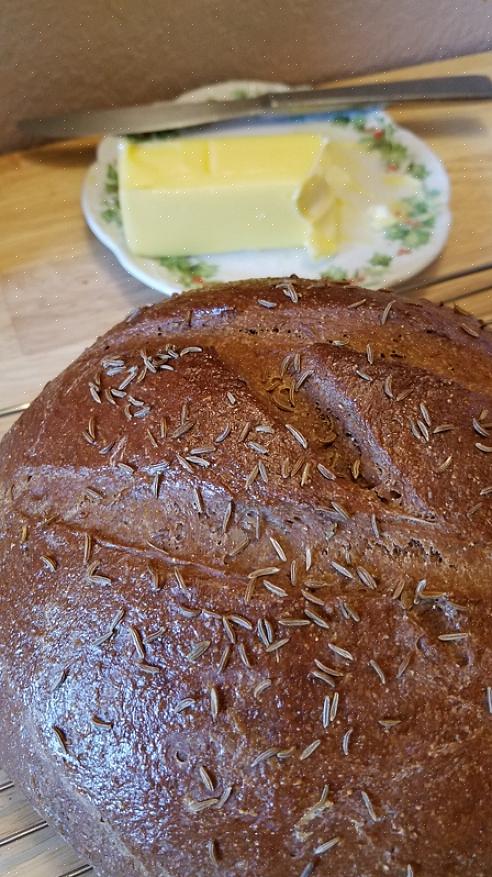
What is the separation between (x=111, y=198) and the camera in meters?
2.25

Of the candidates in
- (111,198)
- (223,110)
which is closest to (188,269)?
(111,198)

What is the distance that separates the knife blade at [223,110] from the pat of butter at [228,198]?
0.21 meters

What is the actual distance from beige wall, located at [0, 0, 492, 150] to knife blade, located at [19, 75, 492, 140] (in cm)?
12

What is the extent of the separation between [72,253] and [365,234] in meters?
→ 0.82

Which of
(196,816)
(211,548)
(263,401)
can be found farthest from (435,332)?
(196,816)

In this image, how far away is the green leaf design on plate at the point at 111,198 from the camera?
86.7 inches

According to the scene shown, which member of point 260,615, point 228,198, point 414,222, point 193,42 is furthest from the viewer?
point 193,42

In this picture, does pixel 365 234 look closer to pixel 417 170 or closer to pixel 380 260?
pixel 380 260

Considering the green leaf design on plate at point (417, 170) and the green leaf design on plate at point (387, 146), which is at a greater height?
the green leaf design on plate at point (387, 146)

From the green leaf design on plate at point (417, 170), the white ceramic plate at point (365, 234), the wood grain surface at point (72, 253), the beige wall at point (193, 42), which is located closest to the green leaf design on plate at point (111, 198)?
the white ceramic plate at point (365, 234)

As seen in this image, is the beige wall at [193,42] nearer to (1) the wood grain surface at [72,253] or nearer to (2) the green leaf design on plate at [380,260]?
(1) the wood grain surface at [72,253]

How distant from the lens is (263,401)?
115 cm

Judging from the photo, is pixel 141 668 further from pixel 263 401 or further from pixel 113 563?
pixel 263 401

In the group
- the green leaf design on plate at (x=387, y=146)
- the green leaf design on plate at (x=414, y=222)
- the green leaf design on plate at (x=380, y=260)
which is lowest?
the green leaf design on plate at (x=380, y=260)
